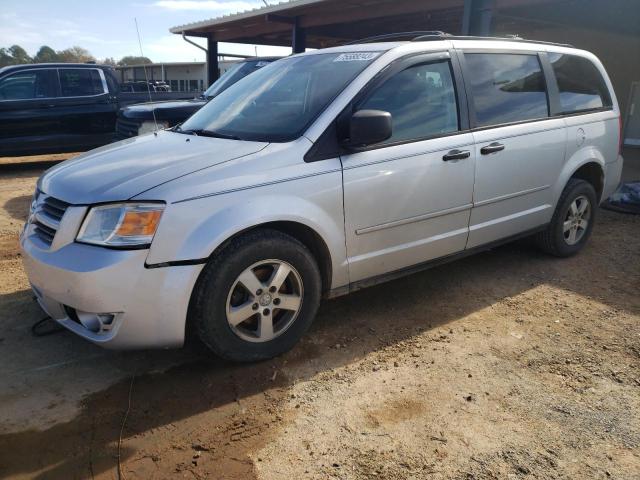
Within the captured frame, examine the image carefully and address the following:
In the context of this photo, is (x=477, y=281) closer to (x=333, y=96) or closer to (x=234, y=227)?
(x=333, y=96)

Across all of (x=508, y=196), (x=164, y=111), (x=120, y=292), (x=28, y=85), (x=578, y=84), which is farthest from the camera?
Answer: (x=28, y=85)

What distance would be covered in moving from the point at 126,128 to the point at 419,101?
17.5 feet

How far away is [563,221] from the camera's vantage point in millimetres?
4754

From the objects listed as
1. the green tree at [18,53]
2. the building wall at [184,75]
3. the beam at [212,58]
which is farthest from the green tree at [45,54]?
the beam at [212,58]

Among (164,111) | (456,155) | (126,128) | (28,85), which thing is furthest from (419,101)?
(28,85)

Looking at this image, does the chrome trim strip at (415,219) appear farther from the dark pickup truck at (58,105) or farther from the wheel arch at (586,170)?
the dark pickup truck at (58,105)

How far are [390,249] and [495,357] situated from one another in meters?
0.94

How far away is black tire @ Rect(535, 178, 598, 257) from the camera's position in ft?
15.3

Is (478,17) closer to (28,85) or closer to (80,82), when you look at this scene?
(80,82)

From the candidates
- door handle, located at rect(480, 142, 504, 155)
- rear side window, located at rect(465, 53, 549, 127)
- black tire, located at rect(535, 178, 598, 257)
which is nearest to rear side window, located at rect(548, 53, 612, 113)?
rear side window, located at rect(465, 53, 549, 127)

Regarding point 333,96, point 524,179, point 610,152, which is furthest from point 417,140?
point 610,152

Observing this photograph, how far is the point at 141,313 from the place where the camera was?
8.62 feet

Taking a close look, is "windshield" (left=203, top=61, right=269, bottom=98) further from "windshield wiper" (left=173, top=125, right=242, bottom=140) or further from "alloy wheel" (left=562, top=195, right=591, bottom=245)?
"alloy wheel" (left=562, top=195, right=591, bottom=245)

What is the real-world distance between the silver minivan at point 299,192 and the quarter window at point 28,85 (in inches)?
270
